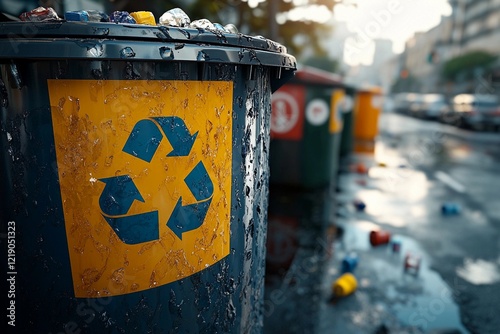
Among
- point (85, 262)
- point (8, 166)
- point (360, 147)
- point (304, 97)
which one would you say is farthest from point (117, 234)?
point (360, 147)

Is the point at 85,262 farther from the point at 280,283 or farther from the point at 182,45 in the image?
the point at 280,283

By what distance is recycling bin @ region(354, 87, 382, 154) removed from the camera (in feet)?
39.3

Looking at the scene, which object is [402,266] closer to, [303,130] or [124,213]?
[303,130]

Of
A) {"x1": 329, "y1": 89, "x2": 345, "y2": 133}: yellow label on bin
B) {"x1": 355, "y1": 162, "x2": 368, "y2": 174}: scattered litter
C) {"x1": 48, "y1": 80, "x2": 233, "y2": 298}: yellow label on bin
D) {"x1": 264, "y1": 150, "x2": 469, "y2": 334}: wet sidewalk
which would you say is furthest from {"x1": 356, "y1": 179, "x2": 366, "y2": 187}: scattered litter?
{"x1": 48, "y1": 80, "x2": 233, "y2": 298}: yellow label on bin

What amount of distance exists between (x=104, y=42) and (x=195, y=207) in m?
0.56

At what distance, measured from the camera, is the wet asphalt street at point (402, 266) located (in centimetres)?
285

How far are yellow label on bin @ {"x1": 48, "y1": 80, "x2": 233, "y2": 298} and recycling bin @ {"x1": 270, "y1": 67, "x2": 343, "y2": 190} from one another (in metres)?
4.69

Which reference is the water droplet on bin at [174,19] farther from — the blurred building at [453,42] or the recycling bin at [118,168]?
the blurred building at [453,42]

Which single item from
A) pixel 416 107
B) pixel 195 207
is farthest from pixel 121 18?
pixel 416 107

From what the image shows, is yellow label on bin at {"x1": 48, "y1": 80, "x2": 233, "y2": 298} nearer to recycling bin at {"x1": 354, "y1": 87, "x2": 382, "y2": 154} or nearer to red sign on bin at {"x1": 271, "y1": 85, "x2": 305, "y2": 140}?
red sign on bin at {"x1": 271, "y1": 85, "x2": 305, "y2": 140}

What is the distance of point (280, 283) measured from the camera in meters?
3.32

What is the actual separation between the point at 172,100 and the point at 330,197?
198 inches

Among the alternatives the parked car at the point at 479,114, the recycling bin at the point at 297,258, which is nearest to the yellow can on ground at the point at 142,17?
the recycling bin at the point at 297,258

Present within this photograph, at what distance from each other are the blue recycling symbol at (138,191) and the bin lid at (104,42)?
20 cm
